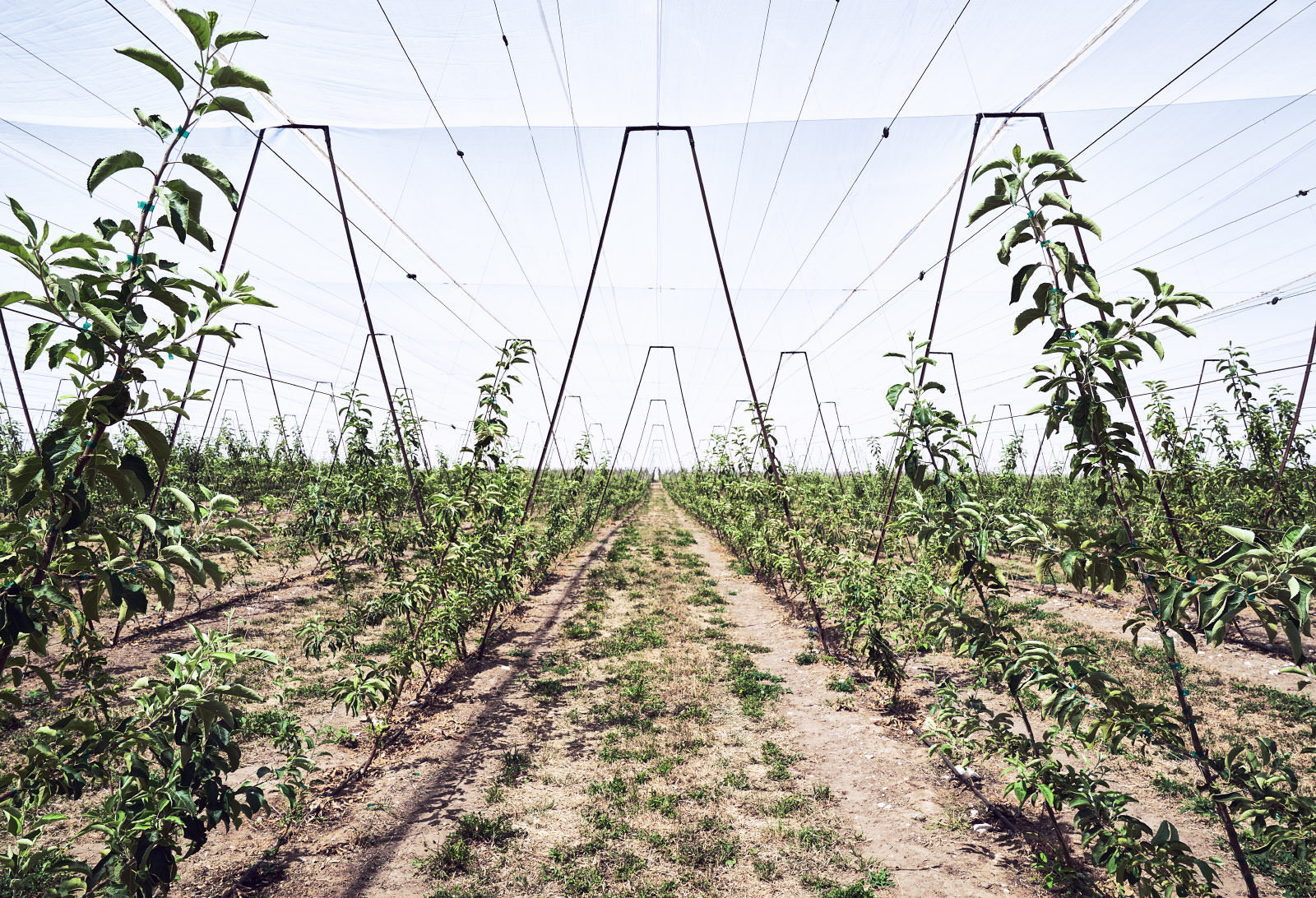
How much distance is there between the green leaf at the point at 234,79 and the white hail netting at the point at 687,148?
4347mm

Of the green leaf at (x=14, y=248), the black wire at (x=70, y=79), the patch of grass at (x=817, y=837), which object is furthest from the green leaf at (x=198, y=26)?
the black wire at (x=70, y=79)

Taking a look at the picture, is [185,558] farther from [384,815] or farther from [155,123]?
[384,815]

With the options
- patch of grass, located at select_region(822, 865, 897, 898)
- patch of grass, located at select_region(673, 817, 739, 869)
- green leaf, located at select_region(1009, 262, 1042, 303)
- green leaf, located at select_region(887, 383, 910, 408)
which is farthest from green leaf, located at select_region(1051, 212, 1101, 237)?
patch of grass, located at select_region(673, 817, 739, 869)

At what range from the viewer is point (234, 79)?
1856 millimetres

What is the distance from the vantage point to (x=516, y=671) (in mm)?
6465

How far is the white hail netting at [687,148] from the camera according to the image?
6000 mm

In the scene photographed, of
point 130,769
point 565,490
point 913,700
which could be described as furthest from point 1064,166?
point 565,490

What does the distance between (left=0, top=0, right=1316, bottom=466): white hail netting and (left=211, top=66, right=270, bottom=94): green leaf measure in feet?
14.3

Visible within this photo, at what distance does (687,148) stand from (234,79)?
9.34m

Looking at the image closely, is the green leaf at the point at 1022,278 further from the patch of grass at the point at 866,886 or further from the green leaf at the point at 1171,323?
the patch of grass at the point at 866,886

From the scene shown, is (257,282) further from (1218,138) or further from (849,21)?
(1218,138)

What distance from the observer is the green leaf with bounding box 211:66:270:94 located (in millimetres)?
1800

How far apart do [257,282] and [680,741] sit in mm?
13466

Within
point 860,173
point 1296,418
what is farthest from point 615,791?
point 860,173
